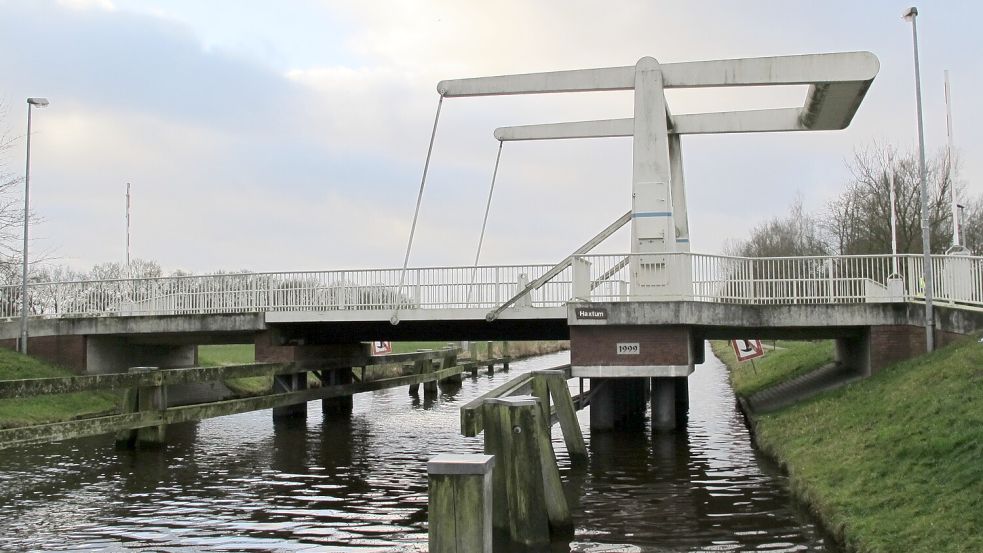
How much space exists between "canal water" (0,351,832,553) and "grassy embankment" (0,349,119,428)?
1.59m

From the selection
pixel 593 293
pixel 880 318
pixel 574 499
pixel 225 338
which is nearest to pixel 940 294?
pixel 880 318

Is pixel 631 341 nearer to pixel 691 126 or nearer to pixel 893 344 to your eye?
pixel 893 344

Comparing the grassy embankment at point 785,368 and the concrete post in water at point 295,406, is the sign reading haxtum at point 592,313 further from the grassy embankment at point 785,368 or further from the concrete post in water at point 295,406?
the grassy embankment at point 785,368

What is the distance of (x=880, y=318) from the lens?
19.0 m

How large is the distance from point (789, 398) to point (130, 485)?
1350cm

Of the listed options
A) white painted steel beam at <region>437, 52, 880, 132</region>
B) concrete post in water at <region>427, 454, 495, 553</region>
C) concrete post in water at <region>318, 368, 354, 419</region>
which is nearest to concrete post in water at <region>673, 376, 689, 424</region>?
white painted steel beam at <region>437, 52, 880, 132</region>

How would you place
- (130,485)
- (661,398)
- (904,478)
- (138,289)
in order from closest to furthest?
(904,478), (130,485), (661,398), (138,289)

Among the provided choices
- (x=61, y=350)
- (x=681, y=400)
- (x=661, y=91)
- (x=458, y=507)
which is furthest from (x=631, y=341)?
(x=61, y=350)

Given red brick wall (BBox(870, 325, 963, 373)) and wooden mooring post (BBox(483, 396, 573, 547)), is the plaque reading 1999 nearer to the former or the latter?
red brick wall (BBox(870, 325, 963, 373))

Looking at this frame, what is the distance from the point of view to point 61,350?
25.7 m

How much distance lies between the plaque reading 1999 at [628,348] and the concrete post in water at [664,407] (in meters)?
1.52

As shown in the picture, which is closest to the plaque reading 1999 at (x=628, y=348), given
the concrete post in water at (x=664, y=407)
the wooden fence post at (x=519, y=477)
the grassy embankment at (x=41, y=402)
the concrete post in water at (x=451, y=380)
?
the concrete post in water at (x=664, y=407)

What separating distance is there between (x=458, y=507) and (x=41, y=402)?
17293 mm

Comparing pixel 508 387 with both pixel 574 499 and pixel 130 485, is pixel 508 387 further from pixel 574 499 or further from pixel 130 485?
pixel 130 485
